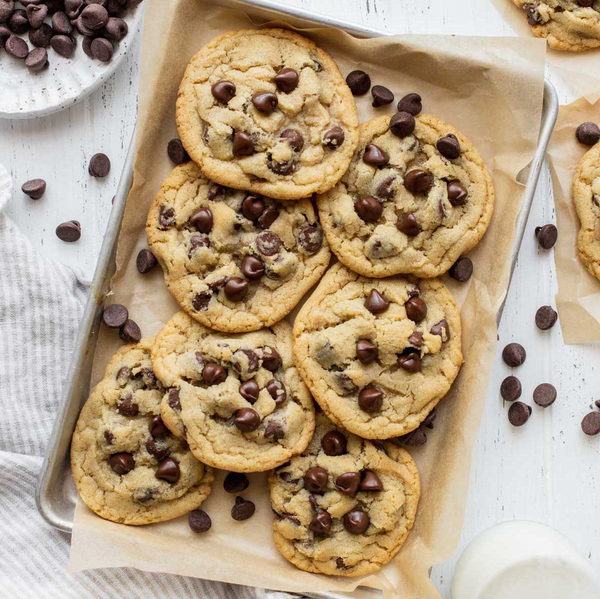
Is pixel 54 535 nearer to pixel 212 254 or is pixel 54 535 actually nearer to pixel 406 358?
pixel 212 254

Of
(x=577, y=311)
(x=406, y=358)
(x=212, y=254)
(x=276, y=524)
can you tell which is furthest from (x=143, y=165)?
(x=577, y=311)

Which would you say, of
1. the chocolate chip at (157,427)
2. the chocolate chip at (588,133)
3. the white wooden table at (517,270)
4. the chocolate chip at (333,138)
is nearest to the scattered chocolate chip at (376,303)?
the chocolate chip at (333,138)

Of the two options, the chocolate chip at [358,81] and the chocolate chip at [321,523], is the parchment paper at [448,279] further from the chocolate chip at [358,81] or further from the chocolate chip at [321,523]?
the chocolate chip at [321,523]

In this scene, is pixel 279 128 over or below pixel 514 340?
over

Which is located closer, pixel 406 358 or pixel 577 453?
pixel 406 358

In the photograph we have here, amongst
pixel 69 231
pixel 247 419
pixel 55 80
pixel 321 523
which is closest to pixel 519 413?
pixel 321 523

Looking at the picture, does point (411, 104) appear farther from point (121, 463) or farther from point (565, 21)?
point (121, 463)
